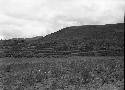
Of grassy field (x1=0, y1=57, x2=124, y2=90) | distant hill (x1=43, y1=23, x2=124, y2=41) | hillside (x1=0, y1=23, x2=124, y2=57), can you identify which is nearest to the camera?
grassy field (x1=0, y1=57, x2=124, y2=90)

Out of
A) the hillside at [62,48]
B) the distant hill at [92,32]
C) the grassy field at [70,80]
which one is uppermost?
the distant hill at [92,32]

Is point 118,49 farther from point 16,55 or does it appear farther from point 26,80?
point 26,80

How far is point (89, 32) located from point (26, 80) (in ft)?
91.0

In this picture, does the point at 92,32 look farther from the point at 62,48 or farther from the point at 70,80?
the point at 70,80

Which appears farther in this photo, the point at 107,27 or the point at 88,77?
the point at 107,27

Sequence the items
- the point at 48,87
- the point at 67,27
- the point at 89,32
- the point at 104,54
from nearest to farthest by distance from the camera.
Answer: the point at 48,87 < the point at 104,54 < the point at 89,32 < the point at 67,27

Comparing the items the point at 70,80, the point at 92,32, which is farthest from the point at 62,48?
the point at 70,80

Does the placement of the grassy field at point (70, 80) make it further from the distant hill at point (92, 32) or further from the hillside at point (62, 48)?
the distant hill at point (92, 32)

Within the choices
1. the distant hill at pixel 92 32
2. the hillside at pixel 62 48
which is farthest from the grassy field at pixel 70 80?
the distant hill at pixel 92 32

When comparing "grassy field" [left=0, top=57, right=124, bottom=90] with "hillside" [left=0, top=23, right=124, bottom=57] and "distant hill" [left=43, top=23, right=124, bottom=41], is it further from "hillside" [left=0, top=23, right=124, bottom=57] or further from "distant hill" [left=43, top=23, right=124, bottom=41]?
"distant hill" [left=43, top=23, right=124, bottom=41]

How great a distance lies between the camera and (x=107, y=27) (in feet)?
141

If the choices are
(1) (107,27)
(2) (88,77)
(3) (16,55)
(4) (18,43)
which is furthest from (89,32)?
(2) (88,77)

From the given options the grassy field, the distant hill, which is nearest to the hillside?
the distant hill

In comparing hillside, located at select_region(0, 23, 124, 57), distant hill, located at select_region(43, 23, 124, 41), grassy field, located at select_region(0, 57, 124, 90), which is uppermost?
distant hill, located at select_region(43, 23, 124, 41)
